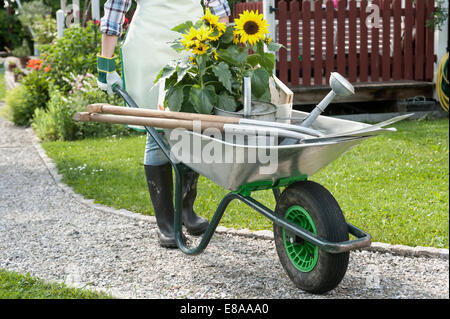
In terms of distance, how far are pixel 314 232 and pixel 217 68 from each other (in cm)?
80

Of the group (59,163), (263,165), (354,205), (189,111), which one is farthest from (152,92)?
(59,163)

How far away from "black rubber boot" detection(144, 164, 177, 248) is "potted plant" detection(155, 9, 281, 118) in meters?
0.74

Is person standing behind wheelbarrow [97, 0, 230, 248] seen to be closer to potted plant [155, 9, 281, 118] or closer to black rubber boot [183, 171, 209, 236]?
black rubber boot [183, 171, 209, 236]

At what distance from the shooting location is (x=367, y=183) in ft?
14.4

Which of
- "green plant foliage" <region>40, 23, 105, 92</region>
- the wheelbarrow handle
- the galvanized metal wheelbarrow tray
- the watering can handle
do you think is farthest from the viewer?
"green plant foliage" <region>40, 23, 105, 92</region>

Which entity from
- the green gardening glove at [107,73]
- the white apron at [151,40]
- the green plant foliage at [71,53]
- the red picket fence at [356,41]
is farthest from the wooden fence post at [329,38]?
the green gardening glove at [107,73]

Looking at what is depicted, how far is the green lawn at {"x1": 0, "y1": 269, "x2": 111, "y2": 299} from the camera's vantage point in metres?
2.69

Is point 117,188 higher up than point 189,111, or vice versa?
point 189,111

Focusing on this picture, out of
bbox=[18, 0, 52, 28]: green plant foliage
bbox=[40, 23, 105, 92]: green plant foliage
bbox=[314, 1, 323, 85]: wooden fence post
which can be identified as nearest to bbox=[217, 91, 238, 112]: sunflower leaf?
bbox=[314, 1, 323, 85]: wooden fence post

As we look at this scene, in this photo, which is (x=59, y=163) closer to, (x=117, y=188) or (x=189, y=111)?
(x=117, y=188)

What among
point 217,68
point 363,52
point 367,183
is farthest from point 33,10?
point 217,68

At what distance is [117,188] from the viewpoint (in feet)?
15.4

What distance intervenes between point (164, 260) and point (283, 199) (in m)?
0.87

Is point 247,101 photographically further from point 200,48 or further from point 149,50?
point 149,50
